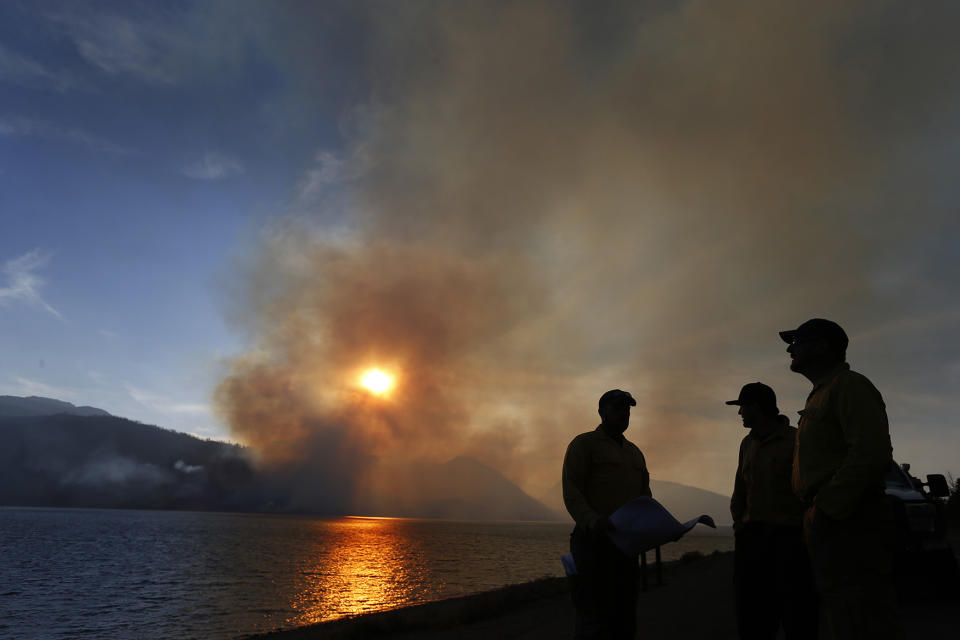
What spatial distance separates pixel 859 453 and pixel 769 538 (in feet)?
7.44

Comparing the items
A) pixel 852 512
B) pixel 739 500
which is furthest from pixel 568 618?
pixel 852 512

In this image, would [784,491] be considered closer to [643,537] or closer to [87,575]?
[643,537]

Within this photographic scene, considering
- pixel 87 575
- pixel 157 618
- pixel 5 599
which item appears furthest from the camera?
pixel 87 575

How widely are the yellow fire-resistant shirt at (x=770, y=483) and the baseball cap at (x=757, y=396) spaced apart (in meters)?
0.19

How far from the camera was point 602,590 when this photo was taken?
4469 millimetres

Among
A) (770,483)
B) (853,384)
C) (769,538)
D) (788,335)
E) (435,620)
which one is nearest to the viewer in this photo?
(853,384)

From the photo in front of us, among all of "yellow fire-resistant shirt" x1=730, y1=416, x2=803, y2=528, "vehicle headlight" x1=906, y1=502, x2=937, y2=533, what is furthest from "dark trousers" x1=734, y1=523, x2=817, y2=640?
"vehicle headlight" x1=906, y1=502, x2=937, y2=533

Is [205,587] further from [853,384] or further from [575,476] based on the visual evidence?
[853,384]

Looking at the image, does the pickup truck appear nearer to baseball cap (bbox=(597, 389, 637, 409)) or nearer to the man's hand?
baseball cap (bbox=(597, 389, 637, 409))

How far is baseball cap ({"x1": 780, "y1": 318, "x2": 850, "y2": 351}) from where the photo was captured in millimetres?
3621

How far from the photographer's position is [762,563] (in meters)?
4.92

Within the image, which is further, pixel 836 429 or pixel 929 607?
pixel 929 607

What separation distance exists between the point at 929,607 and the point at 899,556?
45.6 inches

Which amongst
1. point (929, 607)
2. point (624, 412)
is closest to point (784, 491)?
point (624, 412)
